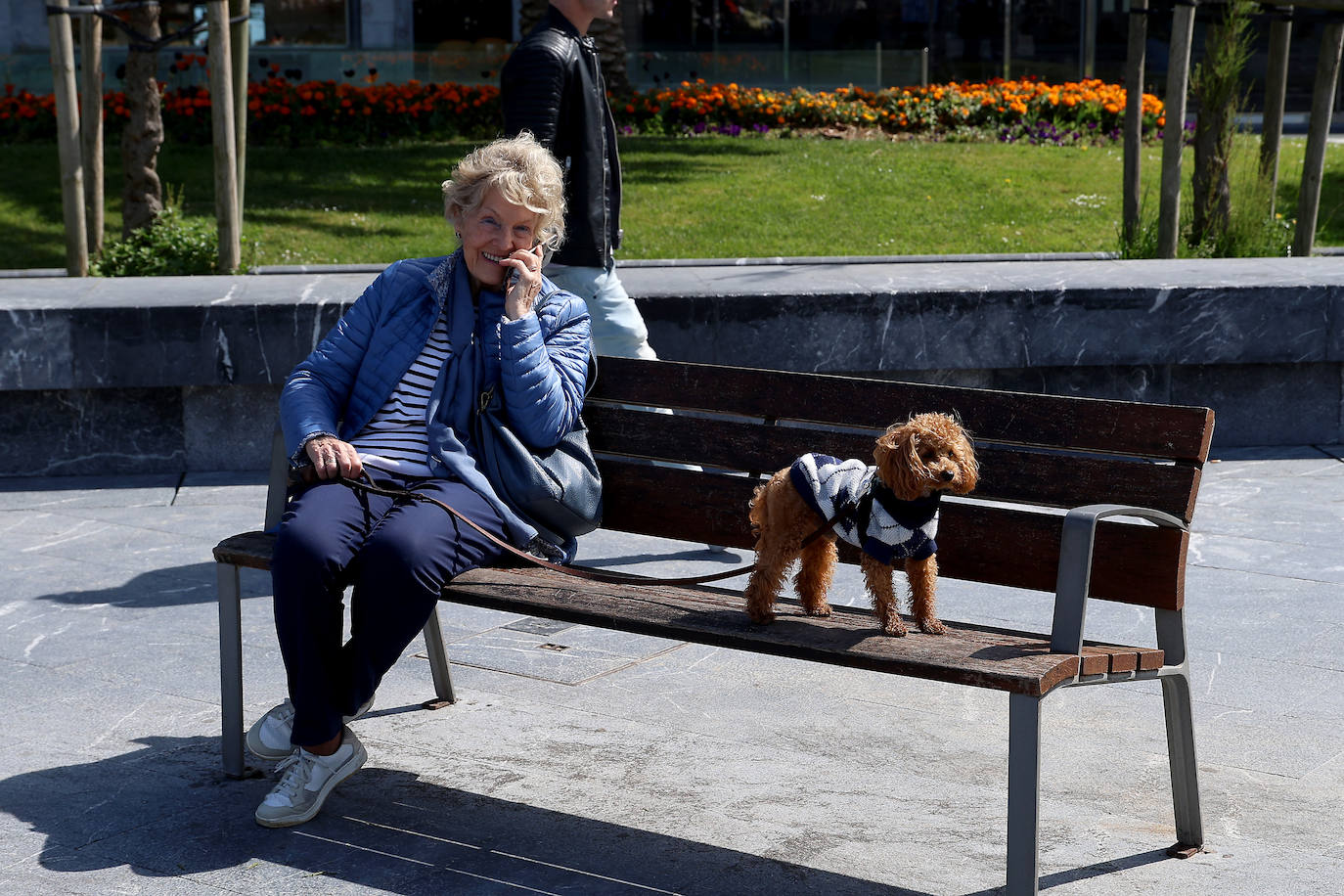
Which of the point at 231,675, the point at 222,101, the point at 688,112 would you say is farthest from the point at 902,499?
the point at 688,112

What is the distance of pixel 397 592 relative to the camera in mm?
3412

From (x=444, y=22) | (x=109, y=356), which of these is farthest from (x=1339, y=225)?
(x=444, y=22)

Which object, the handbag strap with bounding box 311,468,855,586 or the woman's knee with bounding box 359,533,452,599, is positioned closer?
the woman's knee with bounding box 359,533,452,599

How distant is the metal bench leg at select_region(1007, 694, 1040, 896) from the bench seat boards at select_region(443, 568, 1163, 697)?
0.07 m

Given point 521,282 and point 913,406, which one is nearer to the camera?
point 913,406

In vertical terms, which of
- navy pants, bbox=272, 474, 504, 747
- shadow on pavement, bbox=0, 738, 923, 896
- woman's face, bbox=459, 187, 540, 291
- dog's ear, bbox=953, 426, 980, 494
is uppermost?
woman's face, bbox=459, 187, 540, 291

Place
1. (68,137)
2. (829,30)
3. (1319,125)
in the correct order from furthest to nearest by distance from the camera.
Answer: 1. (829,30)
2. (1319,125)
3. (68,137)

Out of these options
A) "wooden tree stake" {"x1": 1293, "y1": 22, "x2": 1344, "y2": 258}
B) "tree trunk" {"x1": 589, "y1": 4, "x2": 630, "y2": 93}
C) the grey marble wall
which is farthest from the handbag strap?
"tree trunk" {"x1": 589, "y1": 4, "x2": 630, "y2": 93}

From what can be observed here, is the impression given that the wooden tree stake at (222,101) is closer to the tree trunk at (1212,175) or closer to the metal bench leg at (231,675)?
the metal bench leg at (231,675)

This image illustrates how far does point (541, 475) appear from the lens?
379 cm

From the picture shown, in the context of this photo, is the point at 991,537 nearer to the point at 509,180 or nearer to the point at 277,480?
the point at 509,180

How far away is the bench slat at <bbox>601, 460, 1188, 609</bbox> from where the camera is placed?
3.32 metres

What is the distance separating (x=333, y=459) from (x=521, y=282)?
2.02ft

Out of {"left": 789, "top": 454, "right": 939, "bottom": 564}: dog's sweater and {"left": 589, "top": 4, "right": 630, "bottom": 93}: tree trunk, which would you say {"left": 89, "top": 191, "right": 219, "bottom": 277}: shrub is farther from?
{"left": 589, "top": 4, "right": 630, "bottom": 93}: tree trunk
